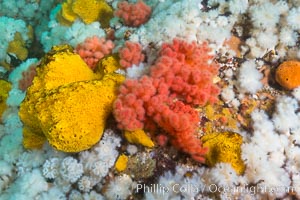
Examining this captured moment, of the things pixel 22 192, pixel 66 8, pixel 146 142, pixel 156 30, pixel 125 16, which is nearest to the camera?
pixel 146 142

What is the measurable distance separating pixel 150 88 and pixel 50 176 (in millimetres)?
1614

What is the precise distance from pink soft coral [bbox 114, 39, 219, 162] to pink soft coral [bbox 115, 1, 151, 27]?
89 cm

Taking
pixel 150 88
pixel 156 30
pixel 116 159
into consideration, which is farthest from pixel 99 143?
pixel 156 30

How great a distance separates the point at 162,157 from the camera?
12.9 ft

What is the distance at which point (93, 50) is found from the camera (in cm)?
482

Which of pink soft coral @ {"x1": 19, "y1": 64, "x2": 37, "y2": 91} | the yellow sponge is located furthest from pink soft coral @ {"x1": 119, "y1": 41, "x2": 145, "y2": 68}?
pink soft coral @ {"x1": 19, "y1": 64, "x2": 37, "y2": 91}

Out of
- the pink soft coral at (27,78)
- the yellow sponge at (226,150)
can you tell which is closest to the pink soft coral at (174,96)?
the yellow sponge at (226,150)

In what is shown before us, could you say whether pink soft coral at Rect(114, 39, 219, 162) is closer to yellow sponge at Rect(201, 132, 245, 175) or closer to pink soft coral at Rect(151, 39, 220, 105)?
pink soft coral at Rect(151, 39, 220, 105)

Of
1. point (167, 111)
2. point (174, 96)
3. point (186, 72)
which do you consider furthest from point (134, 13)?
point (167, 111)

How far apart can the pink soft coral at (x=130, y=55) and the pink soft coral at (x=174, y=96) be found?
32 centimetres

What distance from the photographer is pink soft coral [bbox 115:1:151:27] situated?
491 centimetres

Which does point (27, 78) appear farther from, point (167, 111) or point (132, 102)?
point (167, 111)

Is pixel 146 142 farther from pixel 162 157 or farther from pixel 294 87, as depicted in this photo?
pixel 294 87

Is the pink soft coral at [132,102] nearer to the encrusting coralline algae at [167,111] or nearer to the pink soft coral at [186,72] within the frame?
the encrusting coralline algae at [167,111]
